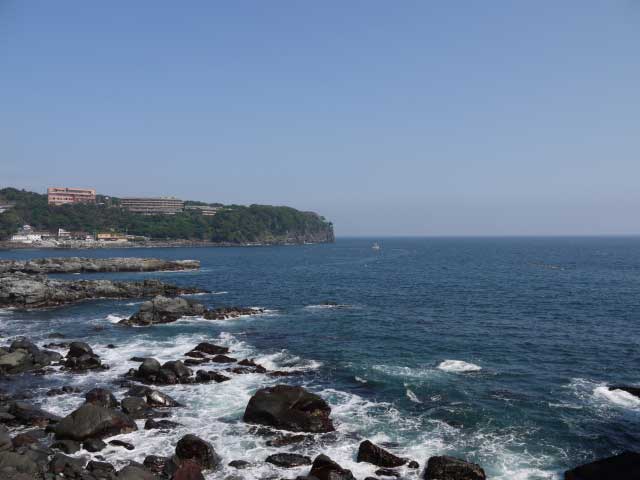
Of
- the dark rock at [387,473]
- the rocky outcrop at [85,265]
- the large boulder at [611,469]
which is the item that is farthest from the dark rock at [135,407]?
the rocky outcrop at [85,265]

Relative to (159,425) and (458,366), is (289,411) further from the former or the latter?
(458,366)

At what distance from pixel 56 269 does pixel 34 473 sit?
102 metres

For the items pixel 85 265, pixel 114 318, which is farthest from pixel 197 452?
pixel 85 265

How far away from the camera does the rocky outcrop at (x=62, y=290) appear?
69625 mm

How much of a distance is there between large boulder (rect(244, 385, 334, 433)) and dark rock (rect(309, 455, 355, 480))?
16.1 feet

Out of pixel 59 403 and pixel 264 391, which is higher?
pixel 264 391

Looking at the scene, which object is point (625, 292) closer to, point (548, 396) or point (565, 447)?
point (548, 396)

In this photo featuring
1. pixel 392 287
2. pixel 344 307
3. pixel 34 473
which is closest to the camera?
pixel 34 473

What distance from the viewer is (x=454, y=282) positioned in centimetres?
9506

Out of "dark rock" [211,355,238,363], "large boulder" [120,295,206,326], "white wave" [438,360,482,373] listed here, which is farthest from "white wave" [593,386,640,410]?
"large boulder" [120,295,206,326]

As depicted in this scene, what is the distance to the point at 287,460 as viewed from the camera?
23.0 metres

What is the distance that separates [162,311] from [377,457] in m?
44.4

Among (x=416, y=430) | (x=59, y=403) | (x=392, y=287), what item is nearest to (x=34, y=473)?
(x=59, y=403)

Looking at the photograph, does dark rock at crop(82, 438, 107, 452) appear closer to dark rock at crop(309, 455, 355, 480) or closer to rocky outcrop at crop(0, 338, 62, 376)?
dark rock at crop(309, 455, 355, 480)
